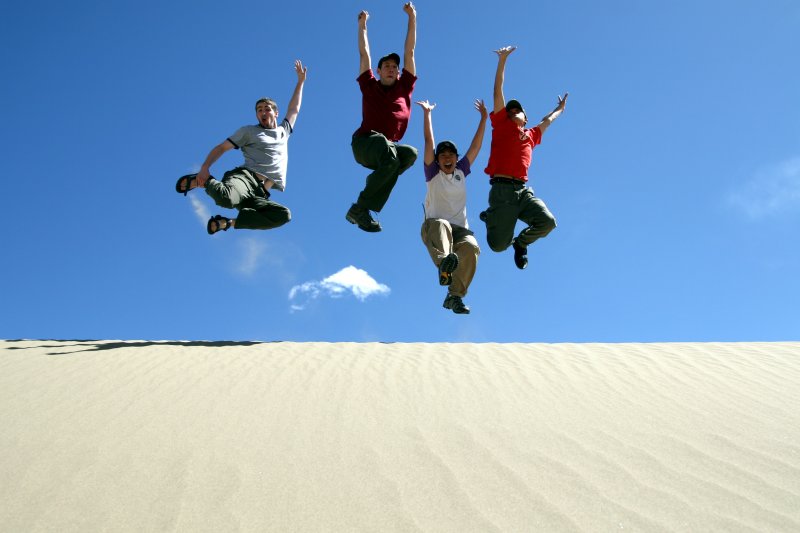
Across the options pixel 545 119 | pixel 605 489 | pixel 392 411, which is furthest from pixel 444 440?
pixel 545 119

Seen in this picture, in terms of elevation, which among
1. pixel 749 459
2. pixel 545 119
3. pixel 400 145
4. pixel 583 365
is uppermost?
pixel 545 119

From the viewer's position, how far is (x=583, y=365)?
519 centimetres

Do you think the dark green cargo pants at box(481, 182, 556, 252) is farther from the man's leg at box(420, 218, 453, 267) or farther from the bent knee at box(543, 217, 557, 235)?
the man's leg at box(420, 218, 453, 267)

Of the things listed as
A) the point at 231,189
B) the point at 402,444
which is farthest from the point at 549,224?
the point at 402,444

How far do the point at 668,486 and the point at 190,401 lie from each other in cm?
325

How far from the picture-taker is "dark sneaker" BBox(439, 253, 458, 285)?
5.48 m

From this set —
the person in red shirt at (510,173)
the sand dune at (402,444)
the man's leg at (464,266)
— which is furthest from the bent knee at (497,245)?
the sand dune at (402,444)

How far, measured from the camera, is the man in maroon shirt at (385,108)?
5.86 metres

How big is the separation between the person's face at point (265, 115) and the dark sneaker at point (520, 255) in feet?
10.4

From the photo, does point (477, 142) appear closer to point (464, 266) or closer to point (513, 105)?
point (513, 105)

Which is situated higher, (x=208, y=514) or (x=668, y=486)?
(x=668, y=486)

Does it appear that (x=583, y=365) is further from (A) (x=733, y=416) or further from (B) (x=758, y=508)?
(B) (x=758, y=508)

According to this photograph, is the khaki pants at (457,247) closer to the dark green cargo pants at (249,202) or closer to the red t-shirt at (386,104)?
the red t-shirt at (386,104)

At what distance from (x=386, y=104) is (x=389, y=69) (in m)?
0.38
